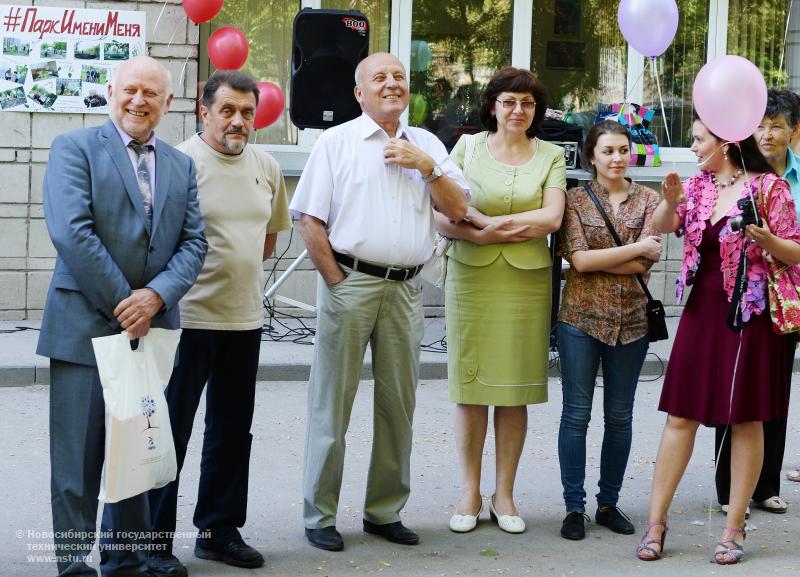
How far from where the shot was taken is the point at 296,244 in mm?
10281

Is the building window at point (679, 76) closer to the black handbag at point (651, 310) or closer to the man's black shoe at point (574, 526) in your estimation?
the black handbag at point (651, 310)

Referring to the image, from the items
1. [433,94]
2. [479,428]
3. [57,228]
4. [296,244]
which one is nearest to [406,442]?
[479,428]

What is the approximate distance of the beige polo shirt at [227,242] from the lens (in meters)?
4.40

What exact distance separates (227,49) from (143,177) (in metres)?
5.12

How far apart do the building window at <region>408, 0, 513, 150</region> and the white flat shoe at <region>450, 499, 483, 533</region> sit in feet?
20.1

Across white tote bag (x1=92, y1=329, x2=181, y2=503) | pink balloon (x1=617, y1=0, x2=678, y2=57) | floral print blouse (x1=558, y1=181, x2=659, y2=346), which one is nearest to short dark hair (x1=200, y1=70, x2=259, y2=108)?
white tote bag (x1=92, y1=329, x2=181, y2=503)

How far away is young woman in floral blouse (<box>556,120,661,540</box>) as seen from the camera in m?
5.01

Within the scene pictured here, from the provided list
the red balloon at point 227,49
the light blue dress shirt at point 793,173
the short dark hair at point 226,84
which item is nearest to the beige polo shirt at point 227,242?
the short dark hair at point 226,84

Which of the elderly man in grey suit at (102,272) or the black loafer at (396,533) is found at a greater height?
the elderly man in grey suit at (102,272)

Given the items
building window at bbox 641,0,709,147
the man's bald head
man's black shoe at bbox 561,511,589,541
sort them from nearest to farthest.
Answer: the man's bald head < man's black shoe at bbox 561,511,589,541 < building window at bbox 641,0,709,147

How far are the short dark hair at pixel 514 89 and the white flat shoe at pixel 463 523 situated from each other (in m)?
1.63

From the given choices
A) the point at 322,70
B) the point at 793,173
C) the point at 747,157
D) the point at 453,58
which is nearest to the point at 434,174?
the point at 747,157

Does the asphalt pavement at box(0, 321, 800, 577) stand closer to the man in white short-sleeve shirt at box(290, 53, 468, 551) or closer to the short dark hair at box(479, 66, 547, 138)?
the man in white short-sleeve shirt at box(290, 53, 468, 551)

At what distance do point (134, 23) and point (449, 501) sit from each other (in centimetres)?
571
